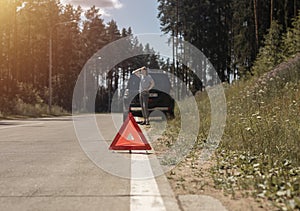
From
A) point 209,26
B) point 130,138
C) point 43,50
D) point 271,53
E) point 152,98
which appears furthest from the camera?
point 43,50

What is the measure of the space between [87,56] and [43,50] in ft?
55.1

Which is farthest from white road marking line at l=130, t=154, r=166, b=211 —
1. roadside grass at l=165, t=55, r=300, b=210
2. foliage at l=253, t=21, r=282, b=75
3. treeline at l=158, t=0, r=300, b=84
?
treeline at l=158, t=0, r=300, b=84

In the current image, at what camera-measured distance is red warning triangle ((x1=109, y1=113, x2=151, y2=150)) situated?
366 inches

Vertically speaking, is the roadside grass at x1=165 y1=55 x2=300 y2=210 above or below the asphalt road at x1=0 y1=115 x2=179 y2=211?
above

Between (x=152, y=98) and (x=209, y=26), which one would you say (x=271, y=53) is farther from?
(x=209, y=26)

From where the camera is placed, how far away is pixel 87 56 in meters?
85.8

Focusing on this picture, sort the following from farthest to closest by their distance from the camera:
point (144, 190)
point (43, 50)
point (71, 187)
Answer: point (43, 50), point (71, 187), point (144, 190)

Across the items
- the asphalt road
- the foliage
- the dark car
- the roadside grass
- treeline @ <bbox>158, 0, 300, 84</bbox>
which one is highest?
treeline @ <bbox>158, 0, 300, 84</bbox>

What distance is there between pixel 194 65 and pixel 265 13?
11958mm

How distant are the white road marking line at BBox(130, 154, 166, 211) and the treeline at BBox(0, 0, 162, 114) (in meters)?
28.0

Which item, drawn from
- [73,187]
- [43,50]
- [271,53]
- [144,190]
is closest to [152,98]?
[271,53]

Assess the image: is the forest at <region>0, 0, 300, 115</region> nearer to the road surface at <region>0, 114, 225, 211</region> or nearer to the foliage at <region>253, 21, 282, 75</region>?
the foliage at <region>253, 21, 282, 75</region>

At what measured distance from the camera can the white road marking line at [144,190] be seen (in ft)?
16.1

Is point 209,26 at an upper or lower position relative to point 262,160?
upper
